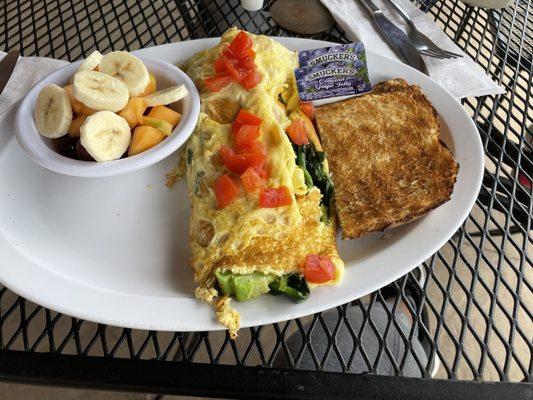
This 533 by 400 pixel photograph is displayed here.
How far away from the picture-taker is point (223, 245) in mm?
1277

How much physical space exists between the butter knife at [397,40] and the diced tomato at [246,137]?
830 millimetres

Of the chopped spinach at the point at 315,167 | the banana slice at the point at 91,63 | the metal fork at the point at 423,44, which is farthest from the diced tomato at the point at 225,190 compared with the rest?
the metal fork at the point at 423,44

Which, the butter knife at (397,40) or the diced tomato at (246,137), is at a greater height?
the butter knife at (397,40)

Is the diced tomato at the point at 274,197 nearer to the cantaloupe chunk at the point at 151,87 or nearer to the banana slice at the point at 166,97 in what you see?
the banana slice at the point at 166,97

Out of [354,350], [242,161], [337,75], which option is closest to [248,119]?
[242,161]

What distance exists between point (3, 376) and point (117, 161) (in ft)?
2.09

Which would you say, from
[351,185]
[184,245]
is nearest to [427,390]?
[351,185]

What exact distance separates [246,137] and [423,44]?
3.26ft

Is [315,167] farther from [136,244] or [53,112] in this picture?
[53,112]

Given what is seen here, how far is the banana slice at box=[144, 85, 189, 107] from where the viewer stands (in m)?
1.47

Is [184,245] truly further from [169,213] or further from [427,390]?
[427,390]

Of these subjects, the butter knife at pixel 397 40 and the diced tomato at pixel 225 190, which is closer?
the diced tomato at pixel 225 190

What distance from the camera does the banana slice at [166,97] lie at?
1469mm

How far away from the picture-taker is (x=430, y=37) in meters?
2.00
